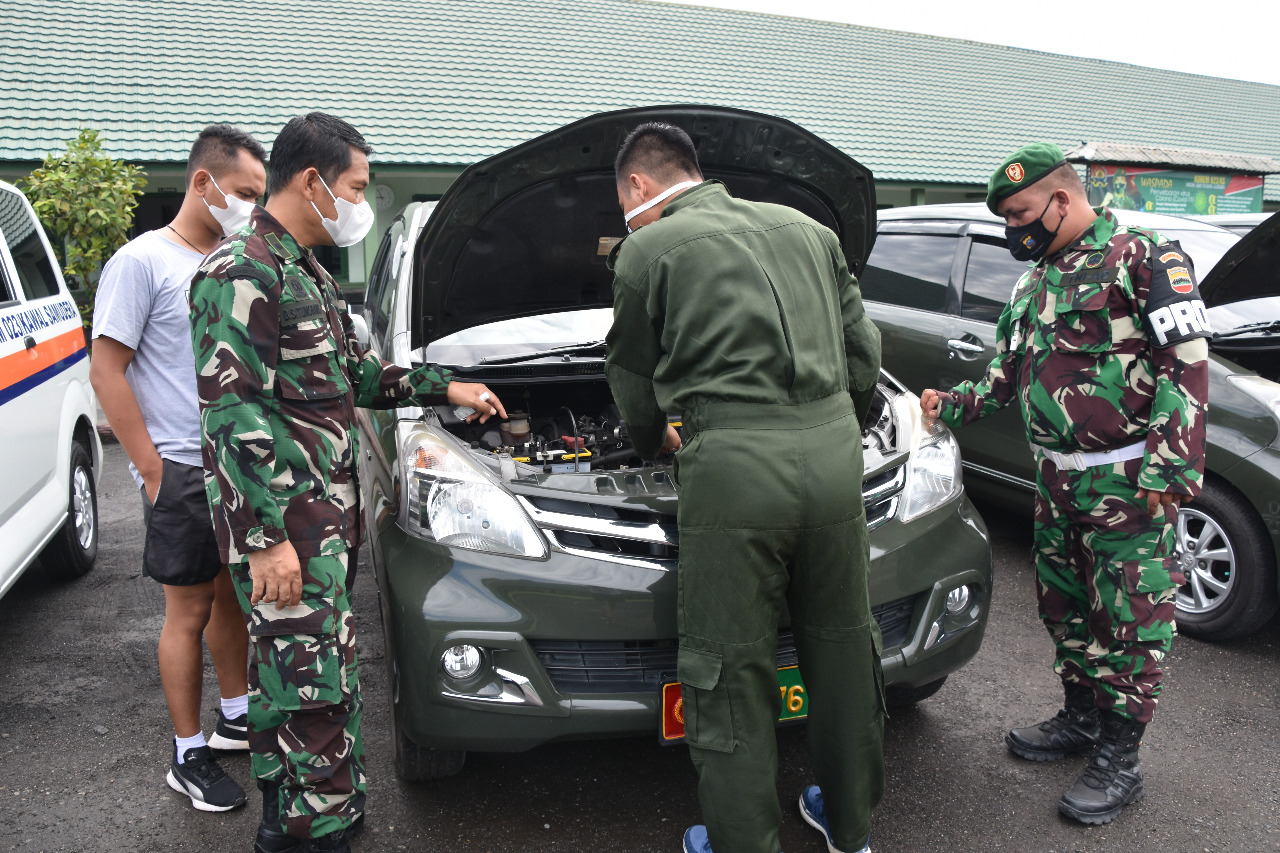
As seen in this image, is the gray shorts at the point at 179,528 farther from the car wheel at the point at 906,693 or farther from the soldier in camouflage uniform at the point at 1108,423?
the soldier in camouflage uniform at the point at 1108,423

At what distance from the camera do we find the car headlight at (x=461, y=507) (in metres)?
2.23

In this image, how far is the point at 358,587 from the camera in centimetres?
425

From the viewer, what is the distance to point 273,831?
2.25m

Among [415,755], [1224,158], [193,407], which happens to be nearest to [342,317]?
[193,407]

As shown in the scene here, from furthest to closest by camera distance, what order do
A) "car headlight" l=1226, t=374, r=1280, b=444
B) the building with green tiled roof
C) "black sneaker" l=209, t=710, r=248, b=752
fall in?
the building with green tiled roof → "car headlight" l=1226, t=374, r=1280, b=444 → "black sneaker" l=209, t=710, r=248, b=752

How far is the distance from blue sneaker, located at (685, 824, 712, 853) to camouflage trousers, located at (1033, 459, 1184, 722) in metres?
1.25

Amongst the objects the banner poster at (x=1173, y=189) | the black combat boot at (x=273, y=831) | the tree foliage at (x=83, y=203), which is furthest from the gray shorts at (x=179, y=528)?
the banner poster at (x=1173, y=189)

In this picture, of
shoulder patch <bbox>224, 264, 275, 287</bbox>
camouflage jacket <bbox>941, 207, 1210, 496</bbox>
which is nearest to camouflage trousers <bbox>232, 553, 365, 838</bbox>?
shoulder patch <bbox>224, 264, 275, 287</bbox>

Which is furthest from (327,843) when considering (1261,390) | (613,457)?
(1261,390)

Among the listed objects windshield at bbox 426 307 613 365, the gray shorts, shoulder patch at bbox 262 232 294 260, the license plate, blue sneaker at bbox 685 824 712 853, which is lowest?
blue sneaker at bbox 685 824 712 853

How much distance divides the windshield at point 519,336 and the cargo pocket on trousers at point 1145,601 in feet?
5.77

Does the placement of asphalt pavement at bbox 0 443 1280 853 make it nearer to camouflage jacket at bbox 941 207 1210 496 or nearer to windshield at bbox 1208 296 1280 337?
camouflage jacket at bbox 941 207 1210 496

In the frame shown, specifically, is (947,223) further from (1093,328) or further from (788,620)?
(788,620)

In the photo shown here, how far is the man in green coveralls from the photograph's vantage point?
1.92 metres
